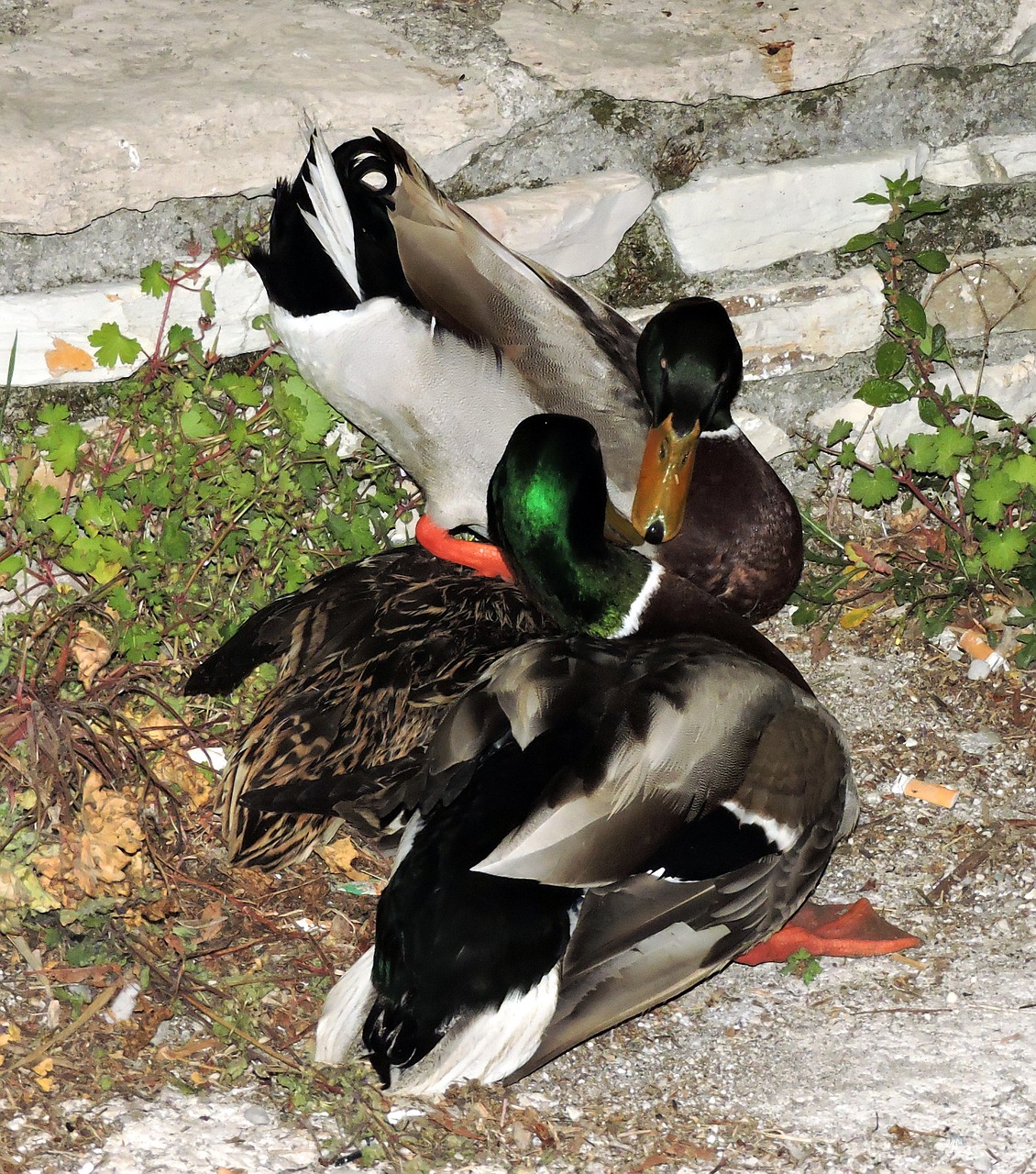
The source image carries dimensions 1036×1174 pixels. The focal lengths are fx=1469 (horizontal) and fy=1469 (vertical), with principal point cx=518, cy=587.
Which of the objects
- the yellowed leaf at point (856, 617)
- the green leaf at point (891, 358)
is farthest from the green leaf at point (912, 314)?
the yellowed leaf at point (856, 617)

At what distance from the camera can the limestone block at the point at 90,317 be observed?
295 cm

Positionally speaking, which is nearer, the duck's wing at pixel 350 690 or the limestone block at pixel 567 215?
the duck's wing at pixel 350 690

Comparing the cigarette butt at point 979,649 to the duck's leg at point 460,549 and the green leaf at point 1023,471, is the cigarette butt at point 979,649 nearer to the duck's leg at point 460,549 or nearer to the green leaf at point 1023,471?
the green leaf at point 1023,471

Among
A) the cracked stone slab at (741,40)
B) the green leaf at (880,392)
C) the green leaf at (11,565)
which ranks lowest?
the green leaf at (11,565)

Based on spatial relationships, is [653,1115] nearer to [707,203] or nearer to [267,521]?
[267,521]

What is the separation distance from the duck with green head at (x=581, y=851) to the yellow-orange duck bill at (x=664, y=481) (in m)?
0.54

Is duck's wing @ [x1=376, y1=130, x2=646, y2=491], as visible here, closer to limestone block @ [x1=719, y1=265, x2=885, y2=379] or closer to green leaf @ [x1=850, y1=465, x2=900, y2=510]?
limestone block @ [x1=719, y1=265, x2=885, y2=379]

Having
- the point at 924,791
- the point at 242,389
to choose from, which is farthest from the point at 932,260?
the point at 242,389

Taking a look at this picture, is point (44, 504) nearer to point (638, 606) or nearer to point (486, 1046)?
point (638, 606)

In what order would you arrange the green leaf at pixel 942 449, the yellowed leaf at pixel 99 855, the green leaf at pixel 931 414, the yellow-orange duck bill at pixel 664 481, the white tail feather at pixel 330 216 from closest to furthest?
the yellowed leaf at pixel 99 855 → the white tail feather at pixel 330 216 → the yellow-orange duck bill at pixel 664 481 → the green leaf at pixel 942 449 → the green leaf at pixel 931 414

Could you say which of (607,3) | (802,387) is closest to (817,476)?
(802,387)

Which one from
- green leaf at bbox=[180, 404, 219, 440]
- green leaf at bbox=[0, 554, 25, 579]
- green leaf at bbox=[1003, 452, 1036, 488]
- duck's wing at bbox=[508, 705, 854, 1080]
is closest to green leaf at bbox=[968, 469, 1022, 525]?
green leaf at bbox=[1003, 452, 1036, 488]

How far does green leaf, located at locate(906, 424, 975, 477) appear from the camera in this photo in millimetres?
3473

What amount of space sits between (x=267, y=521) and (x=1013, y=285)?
194 centimetres
